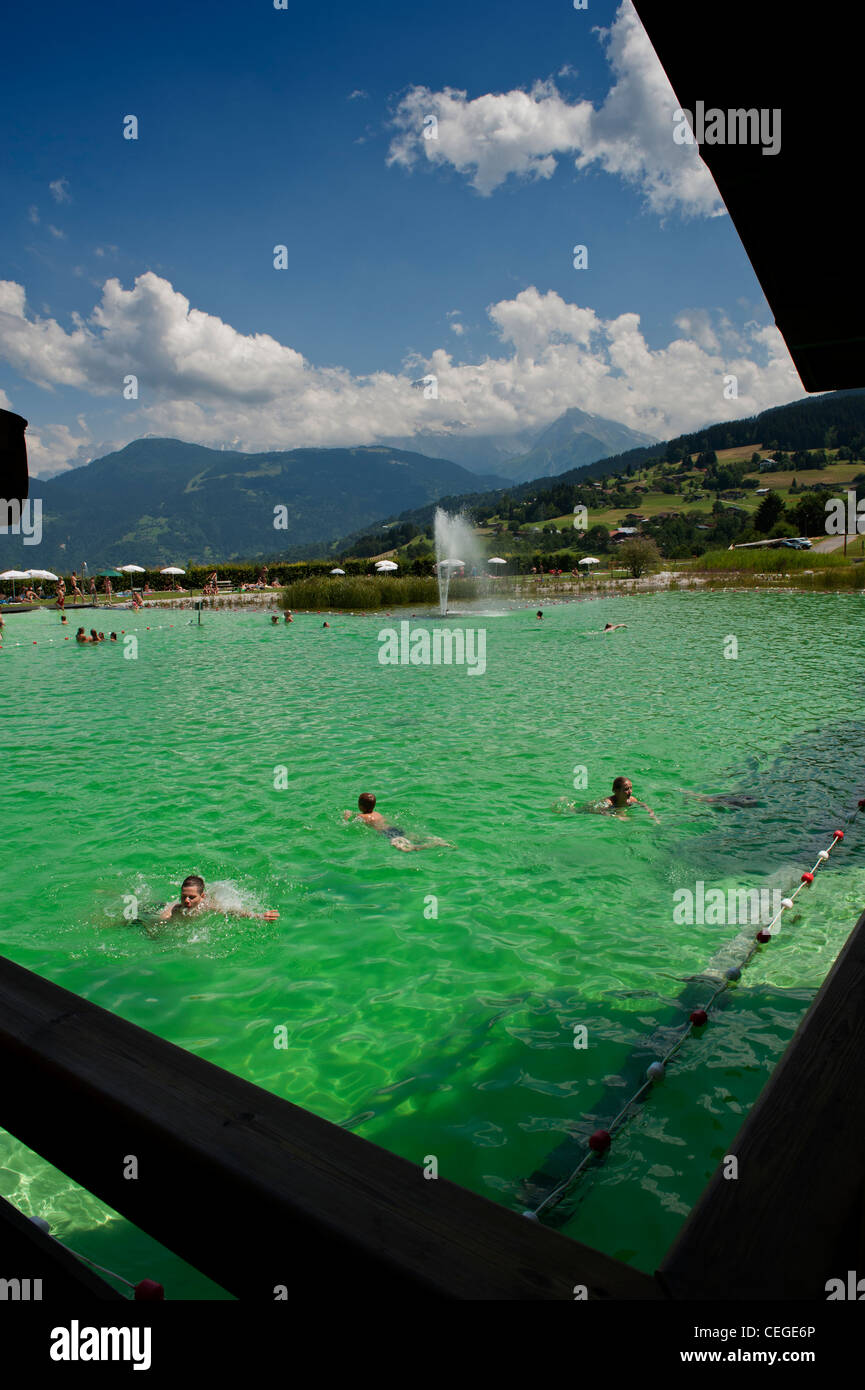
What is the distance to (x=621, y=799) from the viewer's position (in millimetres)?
10375

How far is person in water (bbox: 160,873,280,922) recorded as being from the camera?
306 inches

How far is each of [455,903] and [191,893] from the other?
2.75m

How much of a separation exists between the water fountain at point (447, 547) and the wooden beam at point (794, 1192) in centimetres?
3852

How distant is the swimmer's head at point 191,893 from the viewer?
776 centimetres

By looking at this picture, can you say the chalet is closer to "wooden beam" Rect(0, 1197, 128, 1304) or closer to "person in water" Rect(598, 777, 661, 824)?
"person in water" Rect(598, 777, 661, 824)

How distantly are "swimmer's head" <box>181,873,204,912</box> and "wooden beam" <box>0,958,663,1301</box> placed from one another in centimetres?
660

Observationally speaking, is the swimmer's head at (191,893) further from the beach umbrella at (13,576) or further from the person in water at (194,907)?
the beach umbrella at (13,576)

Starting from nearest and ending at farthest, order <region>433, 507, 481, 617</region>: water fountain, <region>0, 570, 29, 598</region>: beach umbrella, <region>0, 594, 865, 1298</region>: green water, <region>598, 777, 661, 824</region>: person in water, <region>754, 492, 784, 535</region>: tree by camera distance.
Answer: <region>0, 594, 865, 1298</region>: green water → <region>598, 777, 661, 824</region>: person in water → <region>433, 507, 481, 617</region>: water fountain → <region>0, 570, 29, 598</region>: beach umbrella → <region>754, 492, 784, 535</region>: tree

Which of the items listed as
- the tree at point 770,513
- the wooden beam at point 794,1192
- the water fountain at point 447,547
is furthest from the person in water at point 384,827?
the tree at point 770,513

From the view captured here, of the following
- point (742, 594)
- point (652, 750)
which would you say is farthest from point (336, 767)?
point (742, 594)

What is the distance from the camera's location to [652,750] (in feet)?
44.0

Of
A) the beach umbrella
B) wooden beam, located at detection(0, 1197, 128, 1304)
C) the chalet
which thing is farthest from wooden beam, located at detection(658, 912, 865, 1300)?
the chalet

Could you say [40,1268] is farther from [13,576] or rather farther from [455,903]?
[13,576]
